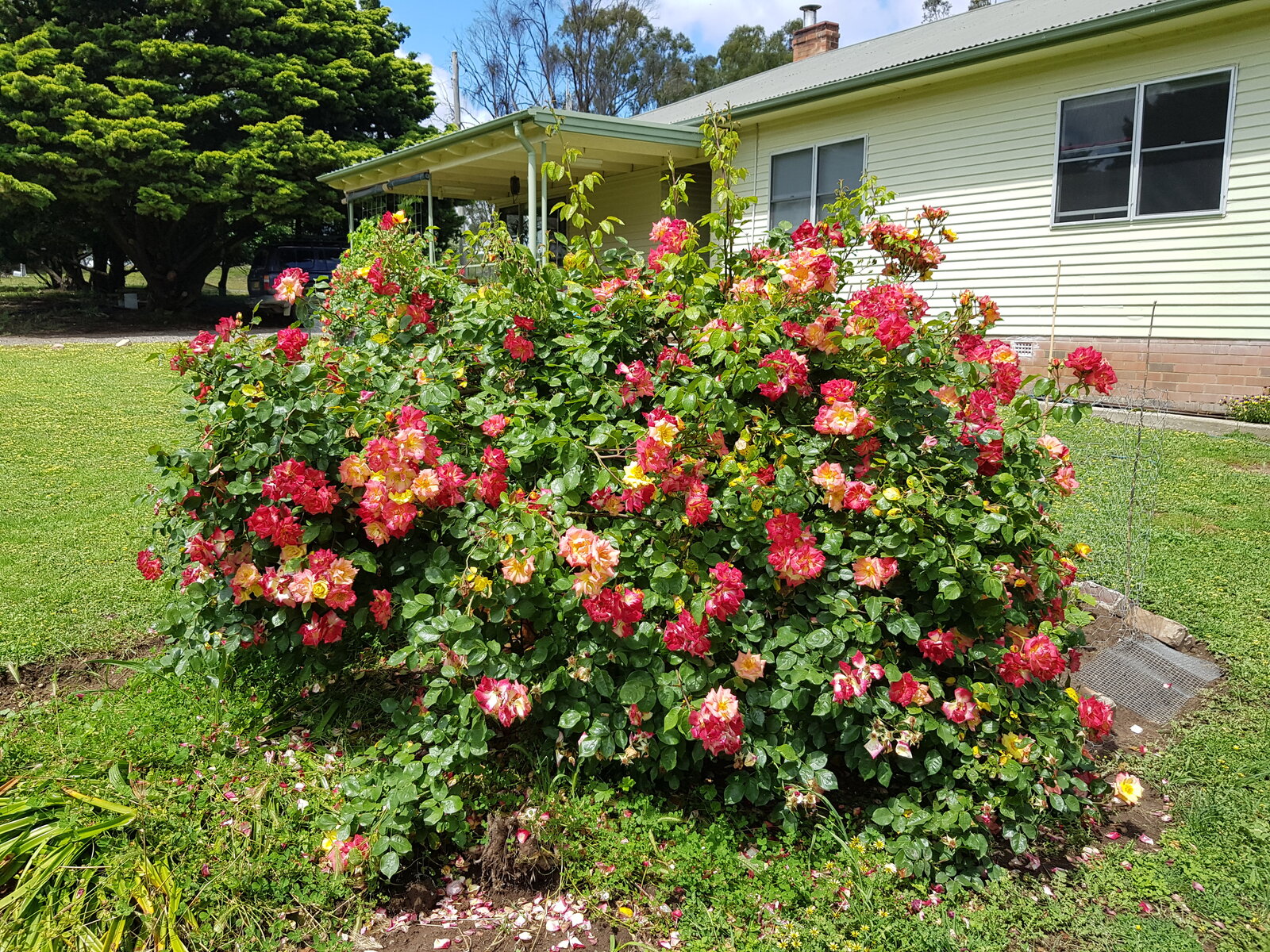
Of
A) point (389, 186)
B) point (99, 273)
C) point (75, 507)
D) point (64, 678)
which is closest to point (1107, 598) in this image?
point (64, 678)

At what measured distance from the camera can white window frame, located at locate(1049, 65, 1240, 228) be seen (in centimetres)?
728

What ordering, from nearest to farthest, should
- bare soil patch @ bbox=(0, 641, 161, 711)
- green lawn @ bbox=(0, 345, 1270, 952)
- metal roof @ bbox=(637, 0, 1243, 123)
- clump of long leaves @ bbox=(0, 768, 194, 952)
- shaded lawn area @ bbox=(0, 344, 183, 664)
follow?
clump of long leaves @ bbox=(0, 768, 194, 952), green lawn @ bbox=(0, 345, 1270, 952), bare soil patch @ bbox=(0, 641, 161, 711), shaded lawn area @ bbox=(0, 344, 183, 664), metal roof @ bbox=(637, 0, 1243, 123)

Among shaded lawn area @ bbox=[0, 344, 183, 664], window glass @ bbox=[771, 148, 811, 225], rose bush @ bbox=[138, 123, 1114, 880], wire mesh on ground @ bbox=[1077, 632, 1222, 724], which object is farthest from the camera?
window glass @ bbox=[771, 148, 811, 225]

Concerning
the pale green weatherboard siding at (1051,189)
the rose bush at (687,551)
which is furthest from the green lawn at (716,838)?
the pale green weatherboard siding at (1051,189)

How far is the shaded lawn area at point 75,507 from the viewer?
3344 mm

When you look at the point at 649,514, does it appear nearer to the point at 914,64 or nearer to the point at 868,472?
the point at 868,472

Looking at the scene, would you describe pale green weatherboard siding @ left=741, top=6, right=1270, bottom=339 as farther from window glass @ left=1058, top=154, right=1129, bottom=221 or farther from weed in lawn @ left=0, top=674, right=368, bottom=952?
weed in lawn @ left=0, top=674, right=368, bottom=952

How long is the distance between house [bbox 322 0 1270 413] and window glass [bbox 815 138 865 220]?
30mm

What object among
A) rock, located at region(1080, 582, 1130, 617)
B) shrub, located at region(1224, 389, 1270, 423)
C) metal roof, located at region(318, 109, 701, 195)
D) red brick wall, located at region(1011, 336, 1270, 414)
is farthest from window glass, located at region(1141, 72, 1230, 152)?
rock, located at region(1080, 582, 1130, 617)

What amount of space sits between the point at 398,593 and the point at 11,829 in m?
1.03

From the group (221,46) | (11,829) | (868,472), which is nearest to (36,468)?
(11,829)

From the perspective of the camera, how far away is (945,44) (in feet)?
32.7

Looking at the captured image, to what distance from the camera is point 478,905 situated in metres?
2.12

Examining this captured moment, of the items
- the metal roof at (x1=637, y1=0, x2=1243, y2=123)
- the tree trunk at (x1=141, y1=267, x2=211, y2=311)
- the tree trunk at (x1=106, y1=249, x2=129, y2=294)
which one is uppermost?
the metal roof at (x1=637, y1=0, x2=1243, y2=123)
